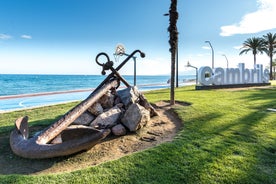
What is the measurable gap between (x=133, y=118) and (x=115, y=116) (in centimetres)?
40

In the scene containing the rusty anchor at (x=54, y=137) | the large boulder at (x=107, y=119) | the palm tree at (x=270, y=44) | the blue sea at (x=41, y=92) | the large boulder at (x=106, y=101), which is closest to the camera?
the rusty anchor at (x=54, y=137)

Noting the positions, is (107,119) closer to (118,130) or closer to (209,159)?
(118,130)

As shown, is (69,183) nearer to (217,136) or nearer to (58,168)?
(58,168)

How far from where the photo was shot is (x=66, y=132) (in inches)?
137

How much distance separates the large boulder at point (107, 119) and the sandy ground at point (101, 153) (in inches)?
11.3

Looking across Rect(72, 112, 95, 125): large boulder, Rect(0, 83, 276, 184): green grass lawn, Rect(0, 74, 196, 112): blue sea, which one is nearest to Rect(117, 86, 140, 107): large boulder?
Rect(72, 112, 95, 125): large boulder

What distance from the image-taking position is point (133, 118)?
4539 mm

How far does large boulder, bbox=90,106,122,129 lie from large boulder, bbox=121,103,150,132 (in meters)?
0.17

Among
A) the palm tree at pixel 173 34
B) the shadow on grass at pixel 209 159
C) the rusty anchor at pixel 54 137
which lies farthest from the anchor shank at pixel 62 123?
the palm tree at pixel 173 34

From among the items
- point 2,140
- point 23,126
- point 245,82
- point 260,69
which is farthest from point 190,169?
point 260,69

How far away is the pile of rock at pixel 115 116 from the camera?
4.44 metres

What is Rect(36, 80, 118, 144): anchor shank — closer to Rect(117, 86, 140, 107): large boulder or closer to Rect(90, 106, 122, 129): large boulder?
Rect(90, 106, 122, 129): large boulder

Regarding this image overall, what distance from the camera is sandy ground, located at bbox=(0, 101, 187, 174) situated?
3.21 m

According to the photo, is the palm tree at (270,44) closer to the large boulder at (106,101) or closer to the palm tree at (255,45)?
the palm tree at (255,45)
